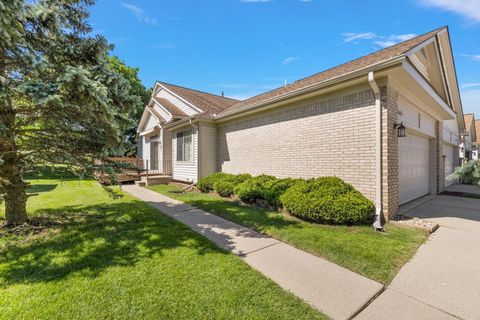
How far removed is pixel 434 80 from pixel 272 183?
7.94 metres

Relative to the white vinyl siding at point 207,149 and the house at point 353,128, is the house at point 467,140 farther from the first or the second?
the white vinyl siding at point 207,149

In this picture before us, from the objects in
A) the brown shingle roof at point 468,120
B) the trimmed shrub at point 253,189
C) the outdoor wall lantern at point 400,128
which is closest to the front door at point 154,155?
the trimmed shrub at point 253,189

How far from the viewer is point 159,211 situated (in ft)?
21.6

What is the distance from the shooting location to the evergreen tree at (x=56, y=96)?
11.5ft

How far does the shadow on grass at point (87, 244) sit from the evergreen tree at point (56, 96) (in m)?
1.16

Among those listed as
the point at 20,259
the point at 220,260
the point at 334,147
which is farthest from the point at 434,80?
the point at 20,259

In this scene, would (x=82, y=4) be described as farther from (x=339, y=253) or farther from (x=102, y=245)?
(x=339, y=253)

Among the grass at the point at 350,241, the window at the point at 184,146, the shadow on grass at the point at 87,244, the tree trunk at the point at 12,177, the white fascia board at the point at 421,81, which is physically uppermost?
the white fascia board at the point at 421,81

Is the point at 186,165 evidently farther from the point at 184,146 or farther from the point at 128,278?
the point at 128,278

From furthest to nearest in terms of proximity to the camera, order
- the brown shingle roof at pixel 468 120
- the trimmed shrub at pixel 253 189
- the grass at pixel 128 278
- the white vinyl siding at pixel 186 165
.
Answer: the brown shingle roof at pixel 468 120, the white vinyl siding at pixel 186 165, the trimmed shrub at pixel 253 189, the grass at pixel 128 278

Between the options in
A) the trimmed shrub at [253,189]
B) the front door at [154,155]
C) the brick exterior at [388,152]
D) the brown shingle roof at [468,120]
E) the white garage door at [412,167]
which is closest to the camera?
the brick exterior at [388,152]

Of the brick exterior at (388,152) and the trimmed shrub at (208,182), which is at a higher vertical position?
the brick exterior at (388,152)

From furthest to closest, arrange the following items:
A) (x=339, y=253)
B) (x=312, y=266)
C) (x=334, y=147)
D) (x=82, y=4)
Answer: (x=334, y=147) < (x=82, y=4) < (x=339, y=253) < (x=312, y=266)

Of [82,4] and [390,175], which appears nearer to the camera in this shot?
[82,4]
